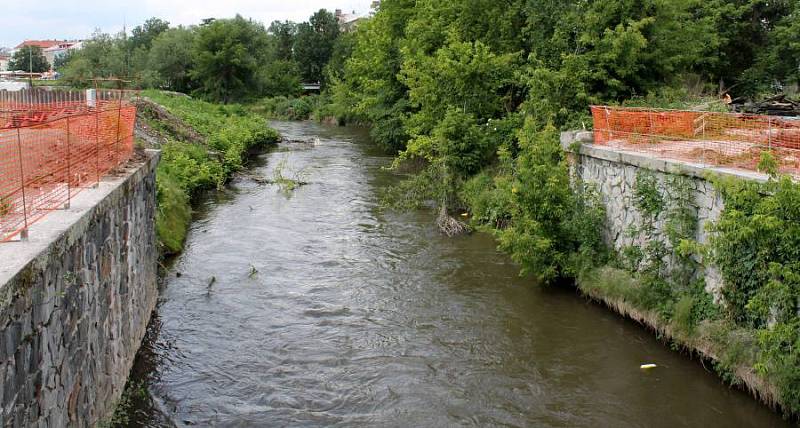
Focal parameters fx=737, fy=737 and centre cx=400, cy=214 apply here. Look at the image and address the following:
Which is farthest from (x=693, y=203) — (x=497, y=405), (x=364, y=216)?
(x=364, y=216)

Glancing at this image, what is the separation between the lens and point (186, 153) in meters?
26.1

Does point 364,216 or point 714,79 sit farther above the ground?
point 714,79

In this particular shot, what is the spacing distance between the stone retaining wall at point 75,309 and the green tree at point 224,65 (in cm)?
6047

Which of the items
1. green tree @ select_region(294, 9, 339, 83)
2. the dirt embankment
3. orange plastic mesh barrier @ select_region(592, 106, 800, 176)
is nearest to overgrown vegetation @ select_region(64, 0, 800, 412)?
the dirt embankment

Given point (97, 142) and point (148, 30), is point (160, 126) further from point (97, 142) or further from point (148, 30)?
point (148, 30)

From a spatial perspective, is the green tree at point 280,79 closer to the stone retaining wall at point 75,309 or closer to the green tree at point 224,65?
the green tree at point 224,65

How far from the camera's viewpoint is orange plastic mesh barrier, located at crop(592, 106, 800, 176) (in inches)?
476

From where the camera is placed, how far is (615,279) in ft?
45.2

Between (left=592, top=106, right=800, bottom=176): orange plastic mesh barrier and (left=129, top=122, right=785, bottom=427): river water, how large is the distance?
3.33 meters

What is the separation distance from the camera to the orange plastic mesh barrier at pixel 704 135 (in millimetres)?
12078

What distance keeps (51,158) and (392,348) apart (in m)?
6.13

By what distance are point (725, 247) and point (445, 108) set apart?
1513cm

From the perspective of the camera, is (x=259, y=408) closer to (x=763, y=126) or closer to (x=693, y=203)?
(x=693, y=203)

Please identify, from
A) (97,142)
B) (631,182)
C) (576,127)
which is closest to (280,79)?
(576,127)
